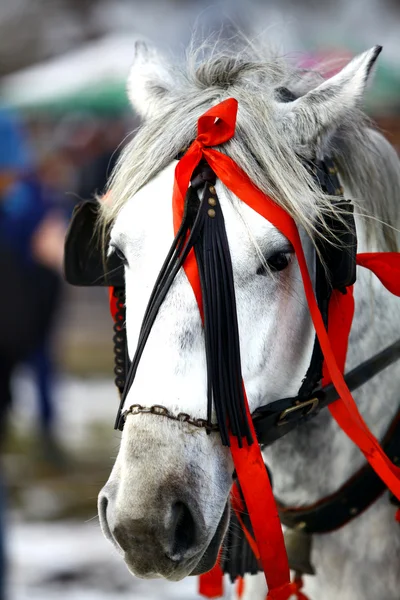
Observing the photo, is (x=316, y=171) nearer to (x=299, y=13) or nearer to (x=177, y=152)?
(x=177, y=152)

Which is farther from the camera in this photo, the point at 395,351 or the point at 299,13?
the point at 299,13

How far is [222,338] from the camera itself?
1826 millimetres

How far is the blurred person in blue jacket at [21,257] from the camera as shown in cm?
528

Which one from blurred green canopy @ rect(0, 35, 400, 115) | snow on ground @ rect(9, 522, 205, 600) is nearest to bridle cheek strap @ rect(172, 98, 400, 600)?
snow on ground @ rect(9, 522, 205, 600)

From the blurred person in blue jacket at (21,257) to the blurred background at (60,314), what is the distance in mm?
10

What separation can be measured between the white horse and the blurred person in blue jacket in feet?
8.96

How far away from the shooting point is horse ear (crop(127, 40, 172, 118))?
2322 mm

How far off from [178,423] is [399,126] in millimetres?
8352

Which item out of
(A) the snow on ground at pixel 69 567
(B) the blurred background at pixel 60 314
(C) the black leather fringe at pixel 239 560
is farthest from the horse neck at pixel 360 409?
(A) the snow on ground at pixel 69 567

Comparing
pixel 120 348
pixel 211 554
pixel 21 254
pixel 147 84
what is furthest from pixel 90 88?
pixel 211 554

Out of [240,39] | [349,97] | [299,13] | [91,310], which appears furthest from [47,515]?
[299,13]

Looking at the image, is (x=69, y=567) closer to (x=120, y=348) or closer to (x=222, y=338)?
(x=120, y=348)

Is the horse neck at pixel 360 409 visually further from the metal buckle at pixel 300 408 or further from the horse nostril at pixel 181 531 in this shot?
the horse nostril at pixel 181 531

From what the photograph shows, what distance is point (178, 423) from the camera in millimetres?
1787
